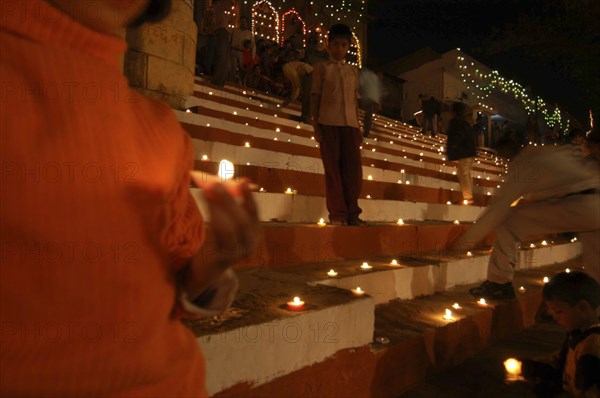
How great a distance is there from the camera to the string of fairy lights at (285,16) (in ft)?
57.5

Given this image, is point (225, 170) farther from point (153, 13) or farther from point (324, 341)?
point (153, 13)

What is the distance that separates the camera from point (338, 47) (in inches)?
171

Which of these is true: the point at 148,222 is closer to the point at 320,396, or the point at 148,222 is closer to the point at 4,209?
the point at 4,209

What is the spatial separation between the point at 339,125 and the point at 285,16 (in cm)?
1563

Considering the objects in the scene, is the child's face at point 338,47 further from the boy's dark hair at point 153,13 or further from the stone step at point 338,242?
the boy's dark hair at point 153,13

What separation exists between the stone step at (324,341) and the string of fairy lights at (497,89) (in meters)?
20.8

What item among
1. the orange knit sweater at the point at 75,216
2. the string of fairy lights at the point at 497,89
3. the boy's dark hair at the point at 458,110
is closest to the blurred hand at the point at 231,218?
the orange knit sweater at the point at 75,216

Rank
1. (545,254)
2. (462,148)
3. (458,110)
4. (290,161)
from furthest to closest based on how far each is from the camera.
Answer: (458,110)
(462,148)
(545,254)
(290,161)

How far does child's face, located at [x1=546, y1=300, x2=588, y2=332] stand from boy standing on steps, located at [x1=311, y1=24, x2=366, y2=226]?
1844mm

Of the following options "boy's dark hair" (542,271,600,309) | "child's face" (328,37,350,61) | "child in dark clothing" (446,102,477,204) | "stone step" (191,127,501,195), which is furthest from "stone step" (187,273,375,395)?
"child in dark clothing" (446,102,477,204)

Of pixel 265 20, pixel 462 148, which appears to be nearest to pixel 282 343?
pixel 462 148

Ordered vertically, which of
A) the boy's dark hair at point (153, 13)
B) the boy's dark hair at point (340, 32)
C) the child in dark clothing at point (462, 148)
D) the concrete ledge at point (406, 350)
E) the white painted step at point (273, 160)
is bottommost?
the concrete ledge at point (406, 350)

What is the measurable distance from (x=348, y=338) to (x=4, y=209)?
1859mm

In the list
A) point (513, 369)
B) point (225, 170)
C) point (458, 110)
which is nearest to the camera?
point (513, 369)
